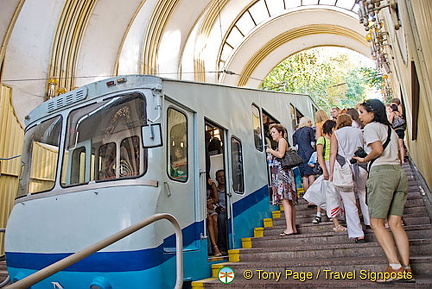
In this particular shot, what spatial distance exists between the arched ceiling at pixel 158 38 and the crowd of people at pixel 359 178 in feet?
22.8

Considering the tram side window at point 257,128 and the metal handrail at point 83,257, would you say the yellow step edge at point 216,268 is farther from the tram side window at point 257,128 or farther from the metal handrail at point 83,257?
the tram side window at point 257,128

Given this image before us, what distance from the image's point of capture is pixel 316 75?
28672mm

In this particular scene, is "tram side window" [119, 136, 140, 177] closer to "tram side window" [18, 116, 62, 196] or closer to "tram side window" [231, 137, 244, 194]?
"tram side window" [18, 116, 62, 196]

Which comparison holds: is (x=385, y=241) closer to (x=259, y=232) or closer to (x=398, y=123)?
(x=259, y=232)

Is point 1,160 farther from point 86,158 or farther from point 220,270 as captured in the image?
point 220,270

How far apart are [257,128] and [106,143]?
10.6 ft

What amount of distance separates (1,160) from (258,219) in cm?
594

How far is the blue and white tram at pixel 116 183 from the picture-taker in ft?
11.7

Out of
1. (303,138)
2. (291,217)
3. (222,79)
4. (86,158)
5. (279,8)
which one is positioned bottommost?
(291,217)

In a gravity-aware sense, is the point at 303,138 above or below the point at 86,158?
above

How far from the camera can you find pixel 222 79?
724 inches

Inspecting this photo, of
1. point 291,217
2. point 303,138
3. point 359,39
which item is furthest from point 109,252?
point 359,39

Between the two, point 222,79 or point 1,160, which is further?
point 222,79

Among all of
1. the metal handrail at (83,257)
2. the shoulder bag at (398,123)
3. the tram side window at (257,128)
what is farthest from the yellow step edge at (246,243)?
the shoulder bag at (398,123)
